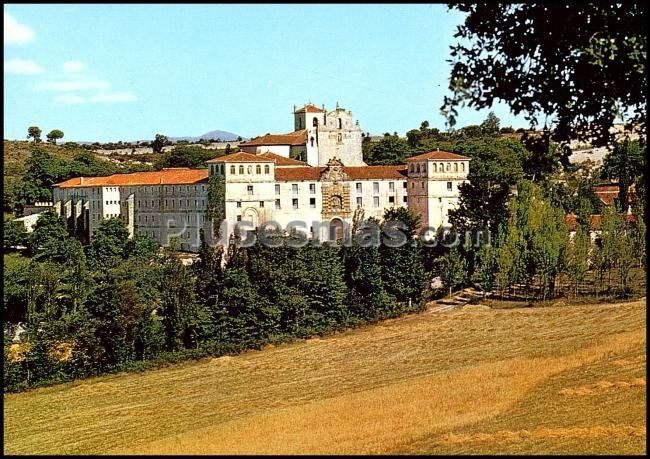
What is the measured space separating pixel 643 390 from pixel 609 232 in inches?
872

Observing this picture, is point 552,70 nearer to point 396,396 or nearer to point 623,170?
point 396,396

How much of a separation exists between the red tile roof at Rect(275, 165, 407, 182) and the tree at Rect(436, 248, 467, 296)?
12.2 metres

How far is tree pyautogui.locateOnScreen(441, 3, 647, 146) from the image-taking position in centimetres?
867

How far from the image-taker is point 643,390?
19828mm

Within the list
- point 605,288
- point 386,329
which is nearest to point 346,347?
point 386,329

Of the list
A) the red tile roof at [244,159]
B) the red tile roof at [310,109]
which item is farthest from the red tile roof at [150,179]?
the red tile roof at [310,109]

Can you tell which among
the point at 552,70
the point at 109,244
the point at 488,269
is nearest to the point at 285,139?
the point at 109,244

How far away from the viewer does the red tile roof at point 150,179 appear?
194ft

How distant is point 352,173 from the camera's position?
187ft

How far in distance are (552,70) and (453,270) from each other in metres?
36.3

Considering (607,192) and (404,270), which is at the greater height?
(607,192)

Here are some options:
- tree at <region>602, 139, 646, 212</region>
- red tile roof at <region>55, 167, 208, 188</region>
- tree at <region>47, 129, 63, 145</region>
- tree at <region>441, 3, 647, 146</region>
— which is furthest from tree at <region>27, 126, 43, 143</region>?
tree at <region>441, 3, 647, 146</region>

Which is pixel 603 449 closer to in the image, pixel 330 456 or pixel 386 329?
pixel 330 456

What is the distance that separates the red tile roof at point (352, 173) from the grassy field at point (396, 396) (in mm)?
16934
